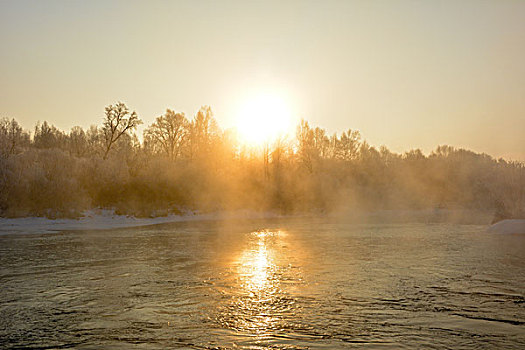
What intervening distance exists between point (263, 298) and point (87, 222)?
119 feet

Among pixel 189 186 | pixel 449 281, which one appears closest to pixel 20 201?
pixel 189 186

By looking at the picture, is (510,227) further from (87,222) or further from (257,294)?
(87,222)

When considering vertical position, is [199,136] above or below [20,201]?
above

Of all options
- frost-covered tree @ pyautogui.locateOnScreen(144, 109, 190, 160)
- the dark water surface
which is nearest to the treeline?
frost-covered tree @ pyautogui.locateOnScreen(144, 109, 190, 160)

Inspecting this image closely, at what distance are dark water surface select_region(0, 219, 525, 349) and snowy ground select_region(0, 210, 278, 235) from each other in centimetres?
1590

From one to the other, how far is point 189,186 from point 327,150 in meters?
44.2

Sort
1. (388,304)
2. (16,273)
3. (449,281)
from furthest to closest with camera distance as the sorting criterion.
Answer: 1. (16,273)
2. (449,281)
3. (388,304)

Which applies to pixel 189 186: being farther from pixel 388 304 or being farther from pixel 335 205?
pixel 388 304

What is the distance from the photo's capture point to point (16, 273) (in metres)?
16.1

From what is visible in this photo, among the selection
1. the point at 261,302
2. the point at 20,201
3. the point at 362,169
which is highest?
the point at 362,169

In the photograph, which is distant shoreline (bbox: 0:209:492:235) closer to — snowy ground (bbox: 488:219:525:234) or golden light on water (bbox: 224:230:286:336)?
snowy ground (bbox: 488:219:525:234)

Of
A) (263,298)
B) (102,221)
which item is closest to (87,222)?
(102,221)

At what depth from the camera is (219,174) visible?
66.1 metres

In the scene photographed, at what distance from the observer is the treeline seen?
1737 inches
